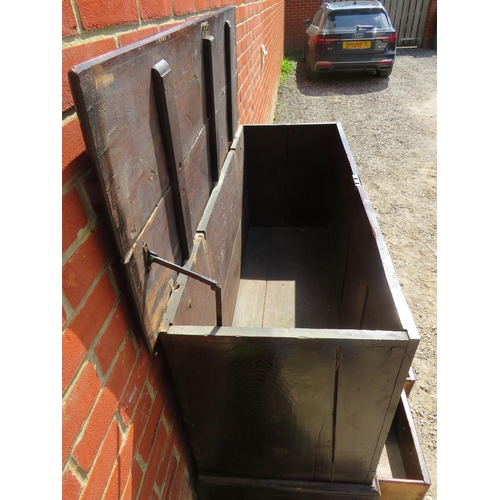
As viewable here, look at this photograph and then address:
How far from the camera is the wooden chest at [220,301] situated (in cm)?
97

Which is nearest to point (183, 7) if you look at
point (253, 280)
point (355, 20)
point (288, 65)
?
point (253, 280)

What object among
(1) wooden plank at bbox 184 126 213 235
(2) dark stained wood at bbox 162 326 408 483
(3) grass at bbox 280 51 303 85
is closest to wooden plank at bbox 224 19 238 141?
(1) wooden plank at bbox 184 126 213 235

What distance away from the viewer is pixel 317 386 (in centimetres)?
130

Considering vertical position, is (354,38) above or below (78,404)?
above

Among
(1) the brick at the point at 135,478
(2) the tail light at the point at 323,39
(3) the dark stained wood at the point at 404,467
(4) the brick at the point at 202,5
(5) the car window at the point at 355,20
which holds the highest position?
(5) the car window at the point at 355,20

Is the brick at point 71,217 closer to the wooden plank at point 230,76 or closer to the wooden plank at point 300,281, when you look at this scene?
the wooden plank at point 230,76

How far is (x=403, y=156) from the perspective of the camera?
5.80 metres

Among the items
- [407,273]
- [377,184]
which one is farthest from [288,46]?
[407,273]

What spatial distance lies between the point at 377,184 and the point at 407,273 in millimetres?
1920

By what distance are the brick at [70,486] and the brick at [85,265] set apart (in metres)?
0.34

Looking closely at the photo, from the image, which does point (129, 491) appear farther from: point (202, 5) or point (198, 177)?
point (202, 5)

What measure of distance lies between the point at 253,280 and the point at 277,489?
147 cm

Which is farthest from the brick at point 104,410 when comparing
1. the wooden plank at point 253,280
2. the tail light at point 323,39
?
the tail light at point 323,39

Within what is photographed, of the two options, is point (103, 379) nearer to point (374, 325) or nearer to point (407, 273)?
point (374, 325)
